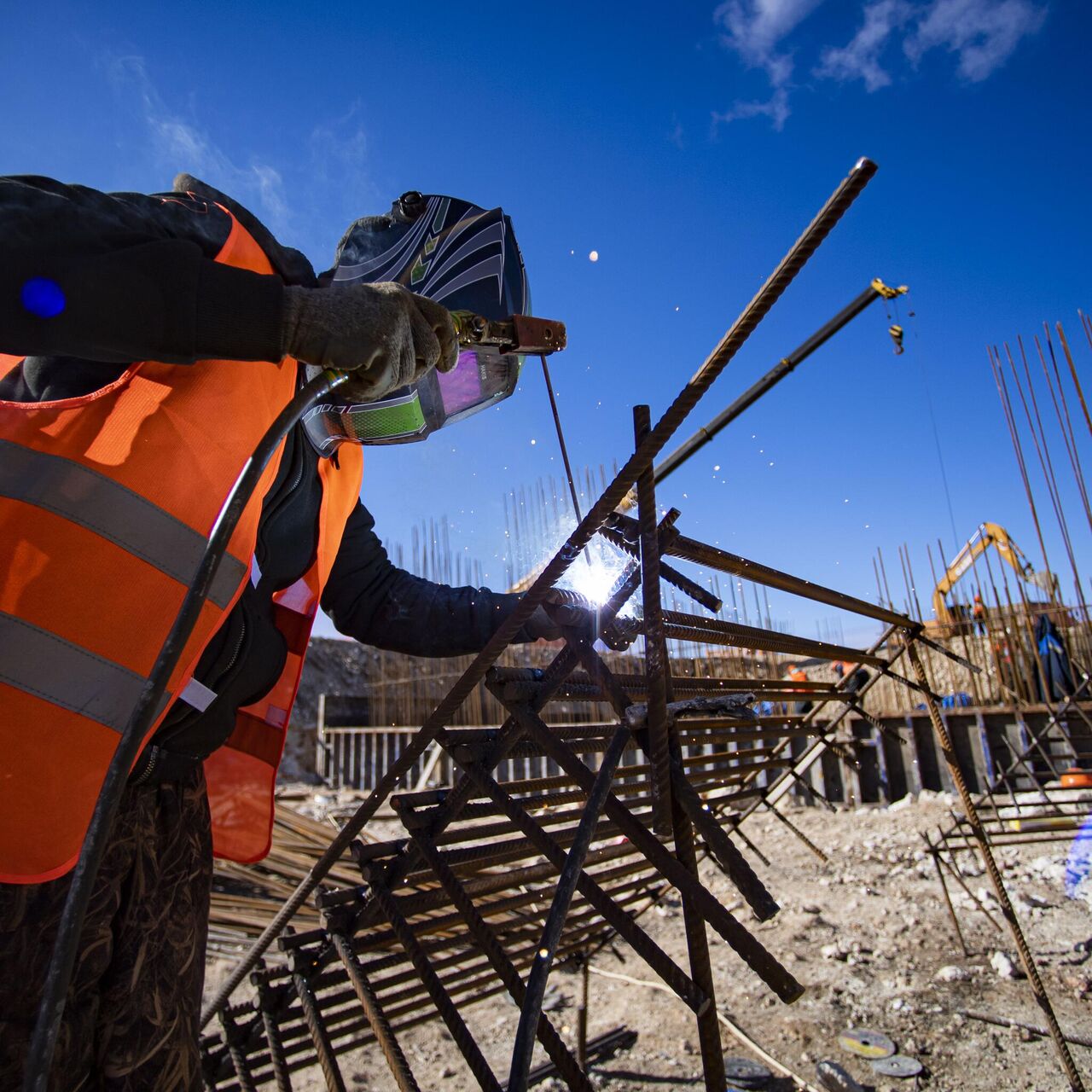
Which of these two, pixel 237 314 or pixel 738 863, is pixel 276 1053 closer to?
pixel 738 863

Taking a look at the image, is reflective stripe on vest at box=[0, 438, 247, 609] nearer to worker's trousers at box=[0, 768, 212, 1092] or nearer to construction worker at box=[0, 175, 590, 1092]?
construction worker at box=[0, 175, 590, 1092]

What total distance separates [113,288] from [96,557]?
47 cm

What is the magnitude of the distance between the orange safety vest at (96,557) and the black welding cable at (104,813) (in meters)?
0.35

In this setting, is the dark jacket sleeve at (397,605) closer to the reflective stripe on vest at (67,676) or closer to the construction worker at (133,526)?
the construction worker at (133,526)

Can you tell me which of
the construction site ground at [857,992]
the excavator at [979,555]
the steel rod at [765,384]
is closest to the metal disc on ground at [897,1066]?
the construction site ground at [857,992]

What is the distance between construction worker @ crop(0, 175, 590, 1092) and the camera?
1140mm

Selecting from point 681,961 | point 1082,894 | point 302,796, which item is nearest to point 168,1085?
point 681,961

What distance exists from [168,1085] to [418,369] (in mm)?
1616

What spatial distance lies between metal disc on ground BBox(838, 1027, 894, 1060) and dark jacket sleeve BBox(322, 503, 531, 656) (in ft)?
11.6

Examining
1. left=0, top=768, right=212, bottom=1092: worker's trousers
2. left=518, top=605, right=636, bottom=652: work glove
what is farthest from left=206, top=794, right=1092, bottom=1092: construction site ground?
left=518, top=605, right=636, bottom=652: work glove

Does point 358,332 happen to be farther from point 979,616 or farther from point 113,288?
point 979,616

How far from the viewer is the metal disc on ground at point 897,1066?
3684 millimetres

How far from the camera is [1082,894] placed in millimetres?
6035

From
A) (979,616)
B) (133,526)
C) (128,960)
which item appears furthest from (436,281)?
(979,616)
